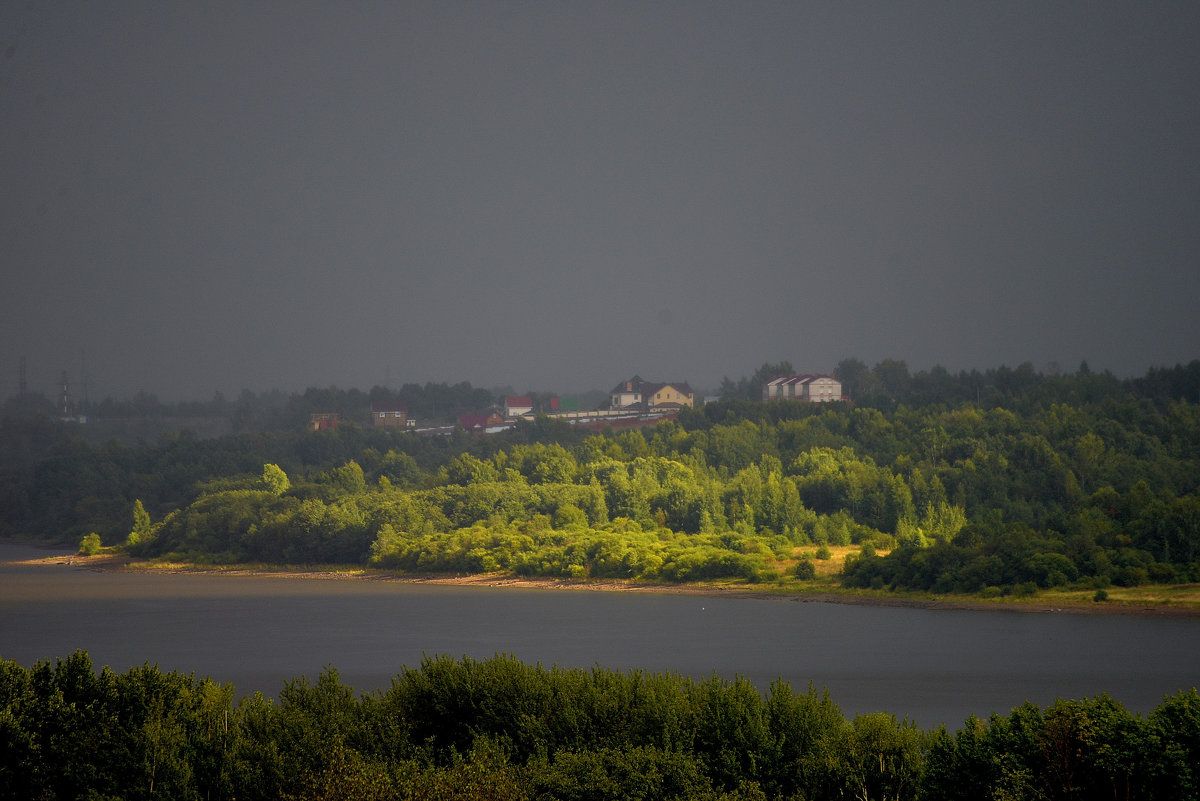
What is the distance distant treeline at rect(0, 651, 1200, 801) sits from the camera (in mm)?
16656

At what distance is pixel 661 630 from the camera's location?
4881 centimetres

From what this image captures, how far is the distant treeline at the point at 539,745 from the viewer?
1666 centimetres

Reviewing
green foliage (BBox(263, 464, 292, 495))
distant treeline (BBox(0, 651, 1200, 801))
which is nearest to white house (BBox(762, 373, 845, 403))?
green foliage (BBox(263, 464, 292, 495))

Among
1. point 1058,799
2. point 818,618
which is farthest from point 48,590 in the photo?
point 1058,799

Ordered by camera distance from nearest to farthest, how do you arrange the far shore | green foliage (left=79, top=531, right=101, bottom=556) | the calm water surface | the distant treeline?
the distant treeline, the calm water surface, the far shore, green foliage (left=79, top=531, right=101, bottom=556)

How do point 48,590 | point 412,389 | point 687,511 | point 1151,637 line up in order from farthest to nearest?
point 412,389, point 687,511, point 48,590, point 1151,637

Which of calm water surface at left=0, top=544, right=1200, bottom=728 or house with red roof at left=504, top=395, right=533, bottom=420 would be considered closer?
calm water surface at left=0, top=544, right=1200, bottom=728

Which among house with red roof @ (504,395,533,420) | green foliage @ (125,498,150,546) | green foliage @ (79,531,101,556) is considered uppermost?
house with red roof @ (504,395,533,420)

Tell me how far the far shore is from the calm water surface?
100 cm

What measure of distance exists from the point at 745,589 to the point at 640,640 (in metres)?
13.2

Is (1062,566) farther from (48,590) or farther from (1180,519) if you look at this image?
(48,590)

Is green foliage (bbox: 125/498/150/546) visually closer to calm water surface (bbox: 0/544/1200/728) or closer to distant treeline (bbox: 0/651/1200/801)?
calm water surface (bbox: 0/544/1200/728)

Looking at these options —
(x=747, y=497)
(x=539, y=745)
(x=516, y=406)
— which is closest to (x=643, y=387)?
(x=516, y=406)

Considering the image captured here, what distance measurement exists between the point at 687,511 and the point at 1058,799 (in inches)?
2166
